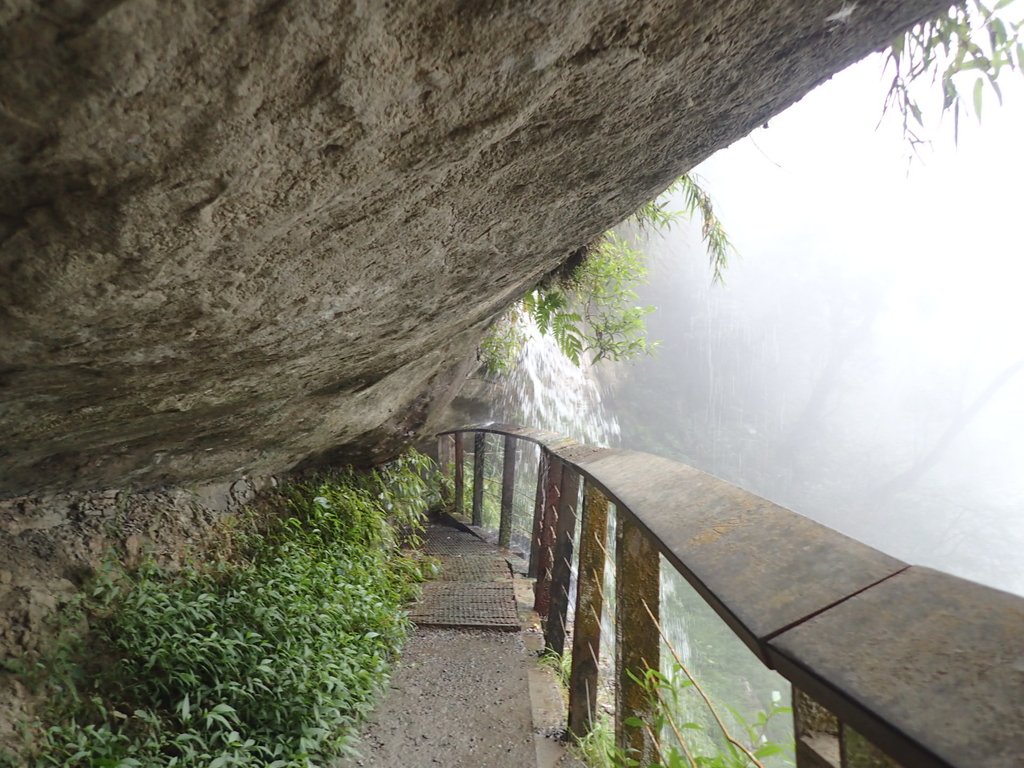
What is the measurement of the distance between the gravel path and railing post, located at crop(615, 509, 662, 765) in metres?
0.85

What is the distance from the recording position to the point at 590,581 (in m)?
2.17

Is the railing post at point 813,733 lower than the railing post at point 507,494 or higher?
higher

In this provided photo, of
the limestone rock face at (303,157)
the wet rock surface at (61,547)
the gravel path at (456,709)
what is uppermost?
the limestone rock face at (303,157)

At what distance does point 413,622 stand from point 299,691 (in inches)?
47.3

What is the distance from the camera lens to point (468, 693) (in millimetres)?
2752

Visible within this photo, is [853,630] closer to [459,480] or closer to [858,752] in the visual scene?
[858,752]

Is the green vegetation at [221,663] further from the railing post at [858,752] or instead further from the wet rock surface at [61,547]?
the railing post at [858,752]

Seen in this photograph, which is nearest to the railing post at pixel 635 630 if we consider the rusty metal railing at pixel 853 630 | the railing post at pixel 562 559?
the rusty metal railing at pixel 853 630

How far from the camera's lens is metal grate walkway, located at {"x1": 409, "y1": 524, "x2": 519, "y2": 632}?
3.55 meters

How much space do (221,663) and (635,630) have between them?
1821 mm

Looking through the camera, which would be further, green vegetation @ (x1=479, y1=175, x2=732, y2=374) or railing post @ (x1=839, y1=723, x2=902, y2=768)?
green vegetation @ (x1=479, y1=175, x2=732, y2=374)

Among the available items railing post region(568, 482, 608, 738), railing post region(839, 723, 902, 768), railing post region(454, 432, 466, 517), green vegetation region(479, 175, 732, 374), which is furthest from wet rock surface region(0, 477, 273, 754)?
railing post region(454, 432, 466, 517)

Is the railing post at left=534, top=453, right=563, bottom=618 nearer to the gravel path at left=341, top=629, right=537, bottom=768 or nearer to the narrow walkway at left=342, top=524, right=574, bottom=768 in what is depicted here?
the narrow walkway at left=342, top=524, right=574, bottom=768

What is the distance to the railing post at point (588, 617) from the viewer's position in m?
2.17
